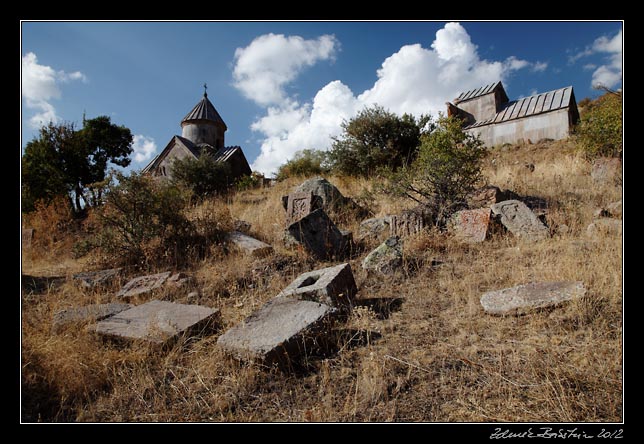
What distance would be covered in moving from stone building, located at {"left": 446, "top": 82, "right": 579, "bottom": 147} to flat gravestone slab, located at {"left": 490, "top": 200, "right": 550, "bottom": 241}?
11.9 m

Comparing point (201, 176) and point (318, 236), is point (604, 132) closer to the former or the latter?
point (318, 236)

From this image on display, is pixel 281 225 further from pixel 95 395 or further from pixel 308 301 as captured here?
pixel 95 395

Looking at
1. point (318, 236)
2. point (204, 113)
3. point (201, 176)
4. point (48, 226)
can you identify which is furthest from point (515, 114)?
point (48, 226)

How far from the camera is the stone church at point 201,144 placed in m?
18.4

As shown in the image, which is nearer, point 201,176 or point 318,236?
point 318,236

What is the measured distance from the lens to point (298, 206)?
7.08 m

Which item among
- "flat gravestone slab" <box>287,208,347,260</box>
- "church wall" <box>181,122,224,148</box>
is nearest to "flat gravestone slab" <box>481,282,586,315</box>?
"flat gravestone slab" <box>287,208,347,260</box>

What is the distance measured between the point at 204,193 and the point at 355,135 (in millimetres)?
6359

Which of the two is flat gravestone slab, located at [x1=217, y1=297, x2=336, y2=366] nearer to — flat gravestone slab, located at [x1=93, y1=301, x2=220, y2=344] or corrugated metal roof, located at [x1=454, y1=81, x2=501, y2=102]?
flat gravestone slab, located at [x1=93, y1=301, x2=220, y2=344]

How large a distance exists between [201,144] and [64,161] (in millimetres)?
6703

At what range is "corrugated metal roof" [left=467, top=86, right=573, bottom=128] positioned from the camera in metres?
16.0

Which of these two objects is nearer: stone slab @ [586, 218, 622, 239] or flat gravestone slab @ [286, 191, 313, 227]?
stone slab @ [586, 218, 622, 239]

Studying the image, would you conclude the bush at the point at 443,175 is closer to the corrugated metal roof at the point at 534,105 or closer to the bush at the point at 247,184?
the bush at the point at 247,184

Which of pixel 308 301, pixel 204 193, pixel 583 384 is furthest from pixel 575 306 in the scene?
pixel 204 193
